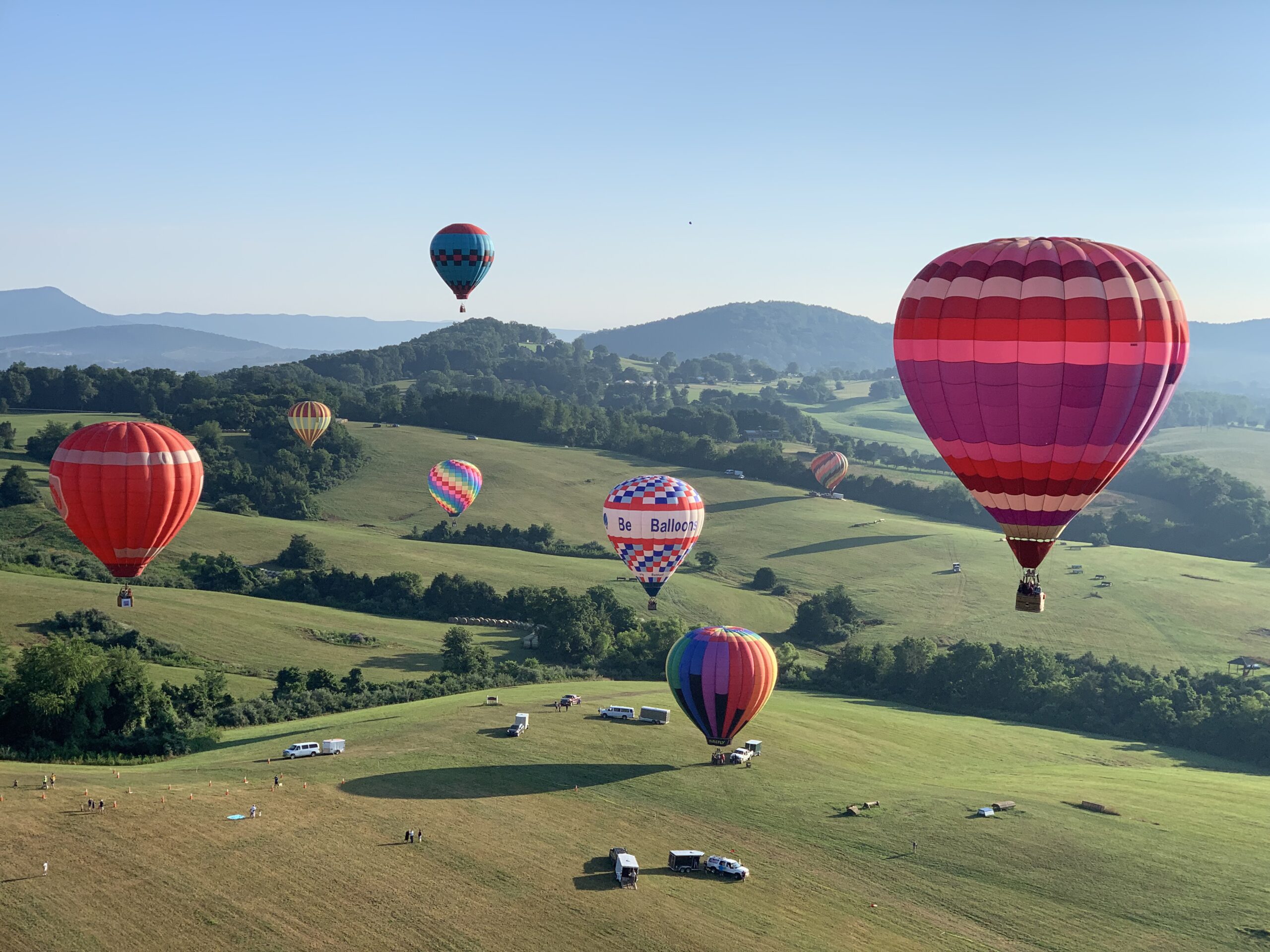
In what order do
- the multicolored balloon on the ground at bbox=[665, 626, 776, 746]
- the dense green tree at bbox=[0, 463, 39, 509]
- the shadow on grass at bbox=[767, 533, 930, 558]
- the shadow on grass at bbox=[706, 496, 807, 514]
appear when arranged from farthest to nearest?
the shadow on grass at bbox=[706, 496, 807, 514]
the shadow on grass at bbox=[767, 533, 930, 558]
the dense green tree at bbox=[0, 463, 39, 509]
the multicolored balloon on the ground at bbox=[665, 626, 776, 746]

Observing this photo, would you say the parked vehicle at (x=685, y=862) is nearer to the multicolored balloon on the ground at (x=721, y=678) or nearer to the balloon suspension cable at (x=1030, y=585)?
the multicolored balloon on the ground at (x=721, y=678)

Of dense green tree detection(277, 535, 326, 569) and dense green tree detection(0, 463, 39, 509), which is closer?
dense green tree detection(277, 535, 326, 569)

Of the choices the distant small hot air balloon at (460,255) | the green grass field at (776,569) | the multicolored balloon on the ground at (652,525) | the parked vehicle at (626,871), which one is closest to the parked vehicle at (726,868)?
the parked vehicle at (626,871)

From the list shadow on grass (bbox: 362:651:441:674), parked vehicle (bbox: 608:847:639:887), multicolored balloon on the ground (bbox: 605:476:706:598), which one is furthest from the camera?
shadow on grass (bbox: 362:651:441:674)

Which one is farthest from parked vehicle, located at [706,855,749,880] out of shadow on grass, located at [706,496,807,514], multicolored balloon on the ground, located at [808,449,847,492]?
multicolored balloon on the ground, located at [808,449,847,492]

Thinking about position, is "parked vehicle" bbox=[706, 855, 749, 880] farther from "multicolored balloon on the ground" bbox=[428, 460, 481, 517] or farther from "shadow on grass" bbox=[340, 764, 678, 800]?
"multicolored balloon on the ground" bbox=[428, 460, 481, 517]

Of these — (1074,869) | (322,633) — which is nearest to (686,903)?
(1074,869)

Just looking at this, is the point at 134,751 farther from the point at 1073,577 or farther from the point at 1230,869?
the point at 1073,577
